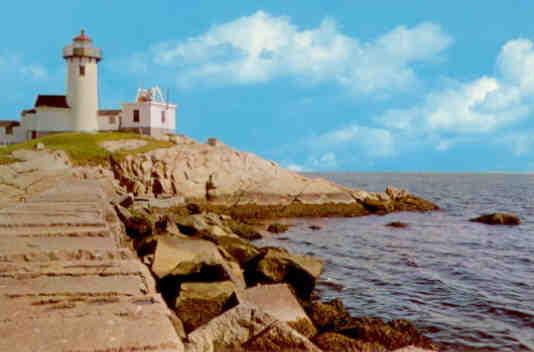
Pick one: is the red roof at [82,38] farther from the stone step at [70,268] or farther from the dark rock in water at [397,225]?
the stone step at [70,268]

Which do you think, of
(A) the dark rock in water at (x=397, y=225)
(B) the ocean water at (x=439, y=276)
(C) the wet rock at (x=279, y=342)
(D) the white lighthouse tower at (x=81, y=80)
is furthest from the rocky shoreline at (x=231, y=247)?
(D) the white lighthouse tower at (x=81, y=80)

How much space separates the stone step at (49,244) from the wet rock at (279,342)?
9.35ft

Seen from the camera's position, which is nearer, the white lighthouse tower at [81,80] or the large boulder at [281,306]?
the large boulder at [281,306]

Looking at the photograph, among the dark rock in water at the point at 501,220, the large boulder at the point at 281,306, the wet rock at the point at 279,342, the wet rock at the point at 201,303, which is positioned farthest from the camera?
the dark rock in water at the point at 501,220

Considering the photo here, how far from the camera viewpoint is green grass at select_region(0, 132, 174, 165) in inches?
1729

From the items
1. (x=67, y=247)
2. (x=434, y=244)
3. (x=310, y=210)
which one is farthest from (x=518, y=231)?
(x=67, y=247)

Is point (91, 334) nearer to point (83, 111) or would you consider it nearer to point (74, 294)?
point (74, 294)

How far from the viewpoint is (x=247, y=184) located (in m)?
41.3

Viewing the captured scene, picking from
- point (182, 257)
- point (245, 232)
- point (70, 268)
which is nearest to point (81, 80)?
point (245, 232)

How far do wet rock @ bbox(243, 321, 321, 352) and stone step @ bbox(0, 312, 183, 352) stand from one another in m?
2.33

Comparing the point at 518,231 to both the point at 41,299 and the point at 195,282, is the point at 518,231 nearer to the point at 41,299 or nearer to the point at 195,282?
the point at 195,282

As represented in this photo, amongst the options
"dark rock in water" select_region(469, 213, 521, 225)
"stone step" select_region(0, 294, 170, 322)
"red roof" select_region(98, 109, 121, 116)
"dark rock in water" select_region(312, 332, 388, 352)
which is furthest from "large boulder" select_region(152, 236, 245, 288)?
"red roof" select_region(98, 109, 121, 116)

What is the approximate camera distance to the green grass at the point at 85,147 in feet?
144

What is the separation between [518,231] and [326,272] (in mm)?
19553
